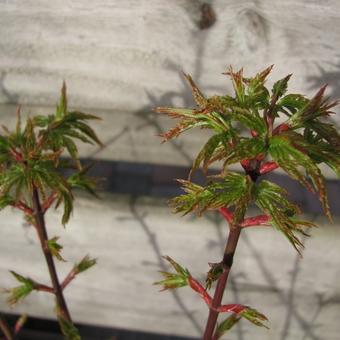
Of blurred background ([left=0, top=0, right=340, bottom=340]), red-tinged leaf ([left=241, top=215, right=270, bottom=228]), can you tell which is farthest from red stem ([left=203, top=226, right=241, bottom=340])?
blurred background ([left=0, top=0, right=340, bottom=340])

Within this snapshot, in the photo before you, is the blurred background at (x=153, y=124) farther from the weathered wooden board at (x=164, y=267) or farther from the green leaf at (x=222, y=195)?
the green leaf at (x=222, y=195)

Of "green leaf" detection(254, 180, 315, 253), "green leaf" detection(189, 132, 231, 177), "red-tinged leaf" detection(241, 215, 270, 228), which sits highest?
"green leaf" detection(189, 132, 231, 177)

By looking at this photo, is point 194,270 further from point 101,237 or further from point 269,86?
point 269,86

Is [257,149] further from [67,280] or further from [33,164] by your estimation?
[67,280]

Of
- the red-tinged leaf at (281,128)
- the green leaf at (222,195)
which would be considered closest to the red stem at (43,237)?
the green leaf at (222,195)

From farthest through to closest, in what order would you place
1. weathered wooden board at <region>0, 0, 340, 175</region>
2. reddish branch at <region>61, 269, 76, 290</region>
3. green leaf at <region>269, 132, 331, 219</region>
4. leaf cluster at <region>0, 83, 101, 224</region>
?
weathered wooden board at <region>0, 0, 340, 175</region>
reddish branch at <region>61, 269, 76, 290</region>
leaf cluster at <region>0, 83, 101, 224</region>
green leaf at <region>269, 132, 331, 219</region>

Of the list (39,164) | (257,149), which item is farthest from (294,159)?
(39,164)

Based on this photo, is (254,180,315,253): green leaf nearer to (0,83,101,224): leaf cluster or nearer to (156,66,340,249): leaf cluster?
(156,66,340,249): leaf cluster
